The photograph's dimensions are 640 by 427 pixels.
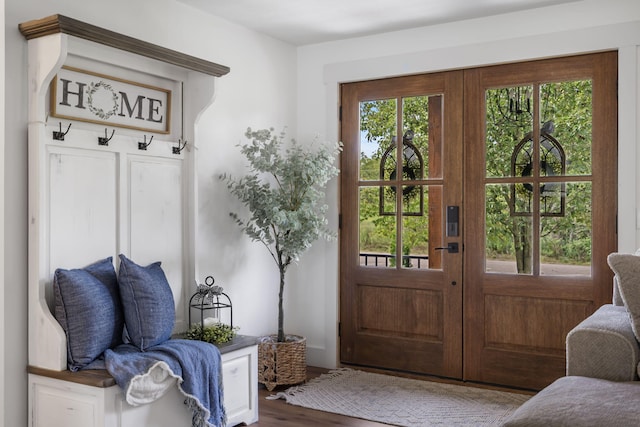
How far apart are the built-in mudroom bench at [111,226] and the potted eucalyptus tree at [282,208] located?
18.4 inches

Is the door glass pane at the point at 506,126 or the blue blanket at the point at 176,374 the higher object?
the door glass pane at the point at 506,126

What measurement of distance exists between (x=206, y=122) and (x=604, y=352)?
2.56 meters

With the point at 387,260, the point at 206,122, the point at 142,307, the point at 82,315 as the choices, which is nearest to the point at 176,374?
the point at 142,307

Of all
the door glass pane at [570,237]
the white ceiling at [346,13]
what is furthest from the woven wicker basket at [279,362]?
the white ceiling at [346,13]

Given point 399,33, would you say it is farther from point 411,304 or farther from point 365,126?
point 411,304

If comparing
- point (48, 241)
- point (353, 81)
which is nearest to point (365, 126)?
point (353, 81)

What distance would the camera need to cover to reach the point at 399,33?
14.5 ft

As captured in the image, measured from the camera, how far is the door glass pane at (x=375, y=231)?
4.49 m

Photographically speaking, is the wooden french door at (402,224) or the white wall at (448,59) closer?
the white wall at (448,59)

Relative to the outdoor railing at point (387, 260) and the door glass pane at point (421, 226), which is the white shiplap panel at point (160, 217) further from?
the door glass pane at point (421, 226)

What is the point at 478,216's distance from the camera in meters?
4.17

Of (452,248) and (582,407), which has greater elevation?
(452,248)

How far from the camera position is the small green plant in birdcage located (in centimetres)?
337

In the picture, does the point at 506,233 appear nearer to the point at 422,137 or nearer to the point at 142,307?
the point at 422,137
